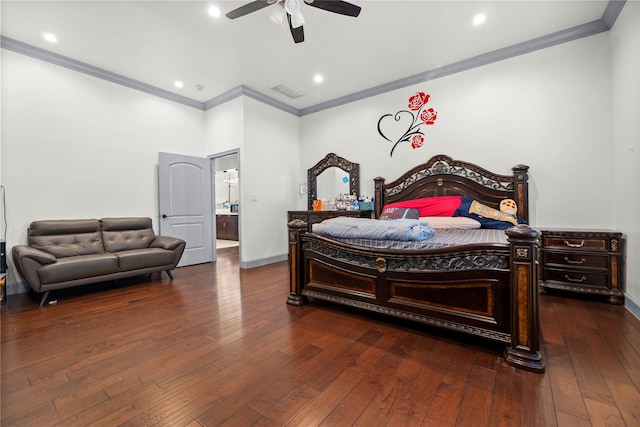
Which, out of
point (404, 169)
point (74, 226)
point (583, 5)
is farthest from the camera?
point (404, 169)

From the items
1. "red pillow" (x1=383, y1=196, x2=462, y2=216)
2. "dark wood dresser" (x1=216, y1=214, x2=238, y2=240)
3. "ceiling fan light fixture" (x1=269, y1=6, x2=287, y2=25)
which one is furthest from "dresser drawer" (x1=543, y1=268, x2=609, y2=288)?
"dark wood dresser" (x1=216, y1=214, x2=238, y2=240)

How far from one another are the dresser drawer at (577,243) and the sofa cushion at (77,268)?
5.15 metres

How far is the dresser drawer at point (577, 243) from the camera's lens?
2725 millimetres

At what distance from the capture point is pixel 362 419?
1274 mm

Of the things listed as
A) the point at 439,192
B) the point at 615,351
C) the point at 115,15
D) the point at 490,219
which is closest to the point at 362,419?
the point at 615,351

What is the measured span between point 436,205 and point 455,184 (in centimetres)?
46

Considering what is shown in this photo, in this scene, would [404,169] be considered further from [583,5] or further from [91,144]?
[91,144]

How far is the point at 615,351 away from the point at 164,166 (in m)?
5.68

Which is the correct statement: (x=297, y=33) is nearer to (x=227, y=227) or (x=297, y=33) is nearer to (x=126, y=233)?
(x=126, y=233)

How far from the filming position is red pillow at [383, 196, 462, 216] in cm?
367

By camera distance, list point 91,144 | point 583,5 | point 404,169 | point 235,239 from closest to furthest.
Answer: point 583,5 → point 91,144 → point 404,169 → point 235,239

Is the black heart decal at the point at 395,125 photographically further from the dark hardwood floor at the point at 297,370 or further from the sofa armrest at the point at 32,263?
the sofa armrest at the point at 32,263

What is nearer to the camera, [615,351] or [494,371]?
[494,371]

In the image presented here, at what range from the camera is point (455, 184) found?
12.7 feet
